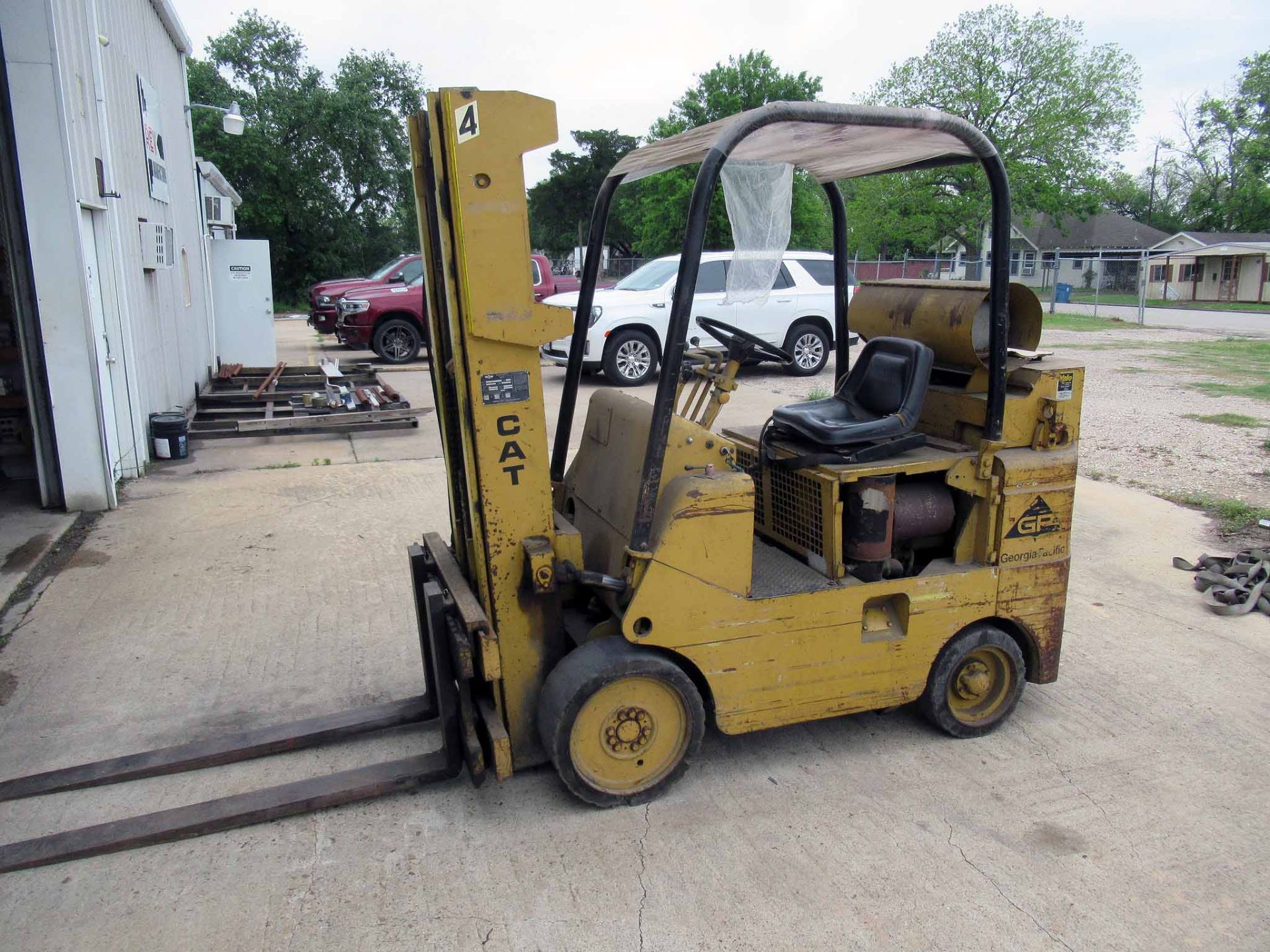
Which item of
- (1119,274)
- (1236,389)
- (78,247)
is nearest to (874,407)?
(78,247)

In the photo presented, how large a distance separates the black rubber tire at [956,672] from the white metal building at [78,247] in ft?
21.1

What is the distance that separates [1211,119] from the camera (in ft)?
167

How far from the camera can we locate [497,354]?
313 cm

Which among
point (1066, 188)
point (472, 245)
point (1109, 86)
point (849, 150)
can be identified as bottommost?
point (472, 245)

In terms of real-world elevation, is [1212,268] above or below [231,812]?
above

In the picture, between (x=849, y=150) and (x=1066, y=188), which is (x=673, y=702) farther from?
(x=1066, y=188)

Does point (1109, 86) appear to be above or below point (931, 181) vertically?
above

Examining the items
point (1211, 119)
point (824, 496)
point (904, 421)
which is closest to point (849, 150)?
point (904, 421)

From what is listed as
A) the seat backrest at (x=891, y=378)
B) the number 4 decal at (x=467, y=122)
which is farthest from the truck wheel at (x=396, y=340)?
the number 4 decal at (x=467, y=122)

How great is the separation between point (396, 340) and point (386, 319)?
17.0 inches

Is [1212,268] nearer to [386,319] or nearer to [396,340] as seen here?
[396,340]

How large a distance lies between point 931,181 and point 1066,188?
622cm

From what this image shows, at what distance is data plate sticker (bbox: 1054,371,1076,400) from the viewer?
3.64 m

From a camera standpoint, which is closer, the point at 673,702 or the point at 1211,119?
the point at 673,702
